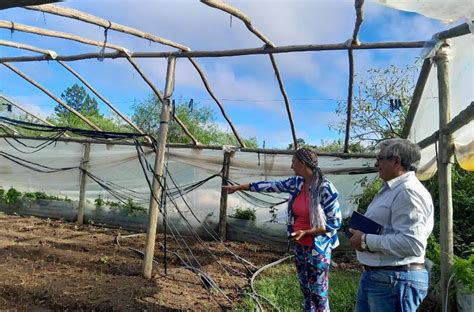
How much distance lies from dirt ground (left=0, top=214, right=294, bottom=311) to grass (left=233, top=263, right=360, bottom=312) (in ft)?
0.78

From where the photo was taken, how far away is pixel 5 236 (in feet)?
20.4

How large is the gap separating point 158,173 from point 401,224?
2965mm

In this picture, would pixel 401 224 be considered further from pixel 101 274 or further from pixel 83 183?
pixel 83 183

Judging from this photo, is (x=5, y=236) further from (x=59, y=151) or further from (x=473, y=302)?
(x=473, y=302)

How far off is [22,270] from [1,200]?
5.15m

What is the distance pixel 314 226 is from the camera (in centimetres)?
282

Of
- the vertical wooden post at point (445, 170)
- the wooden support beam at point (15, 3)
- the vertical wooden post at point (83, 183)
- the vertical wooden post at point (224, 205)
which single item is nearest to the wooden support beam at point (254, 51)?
the vertical wooden post at point (445, 170)

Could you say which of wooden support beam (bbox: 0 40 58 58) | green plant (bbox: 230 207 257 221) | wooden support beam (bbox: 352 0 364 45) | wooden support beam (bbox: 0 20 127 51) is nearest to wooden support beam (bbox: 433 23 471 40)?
wooden support beam (bbox: 352 0 364 45)

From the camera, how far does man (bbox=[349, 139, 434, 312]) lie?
6.00 ft

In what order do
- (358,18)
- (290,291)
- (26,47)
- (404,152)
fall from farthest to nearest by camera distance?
(26,47)
(290,291)
(358,18)
(404,152)

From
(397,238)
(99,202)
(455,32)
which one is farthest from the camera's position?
(99,202)

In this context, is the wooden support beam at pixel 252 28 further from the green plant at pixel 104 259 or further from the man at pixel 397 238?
the green plant at pixel 104 259

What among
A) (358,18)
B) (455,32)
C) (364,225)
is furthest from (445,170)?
(364,225)

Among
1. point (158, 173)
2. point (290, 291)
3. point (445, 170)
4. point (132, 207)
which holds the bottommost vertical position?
point (290, 291)
